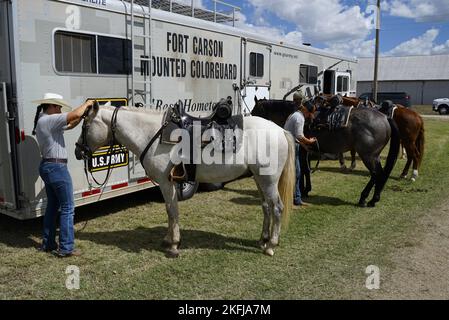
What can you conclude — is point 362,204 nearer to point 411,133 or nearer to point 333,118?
point 333,118

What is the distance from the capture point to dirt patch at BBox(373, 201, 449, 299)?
13.9 feet

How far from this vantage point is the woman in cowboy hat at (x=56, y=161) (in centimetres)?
455

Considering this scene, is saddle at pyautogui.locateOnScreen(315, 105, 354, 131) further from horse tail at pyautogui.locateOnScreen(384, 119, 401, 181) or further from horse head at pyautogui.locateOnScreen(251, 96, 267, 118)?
horse head at pyautogui.locateOnScreen(251, 96, 267, 118)

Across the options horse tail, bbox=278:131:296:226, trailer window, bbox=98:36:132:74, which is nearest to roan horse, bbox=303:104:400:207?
horse tail, bbox=278:131:296:226

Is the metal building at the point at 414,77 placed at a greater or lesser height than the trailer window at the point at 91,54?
greater

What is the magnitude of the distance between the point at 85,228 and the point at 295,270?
3.04 meters

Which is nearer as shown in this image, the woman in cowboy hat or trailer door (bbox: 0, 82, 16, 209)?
→ the woman in cowboy hat

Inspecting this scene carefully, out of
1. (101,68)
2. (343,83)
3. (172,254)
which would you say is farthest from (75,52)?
(343,83)

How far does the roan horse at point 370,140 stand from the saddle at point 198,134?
2.65 m

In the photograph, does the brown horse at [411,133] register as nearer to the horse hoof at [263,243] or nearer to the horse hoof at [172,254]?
the horse hoof at [263,243]

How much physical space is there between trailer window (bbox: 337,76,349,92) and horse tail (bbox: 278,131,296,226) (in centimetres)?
907

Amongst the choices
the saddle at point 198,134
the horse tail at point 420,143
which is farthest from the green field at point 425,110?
the saddle at point 198,134

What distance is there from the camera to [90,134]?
4859 mm

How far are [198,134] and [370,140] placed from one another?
3.79 m
